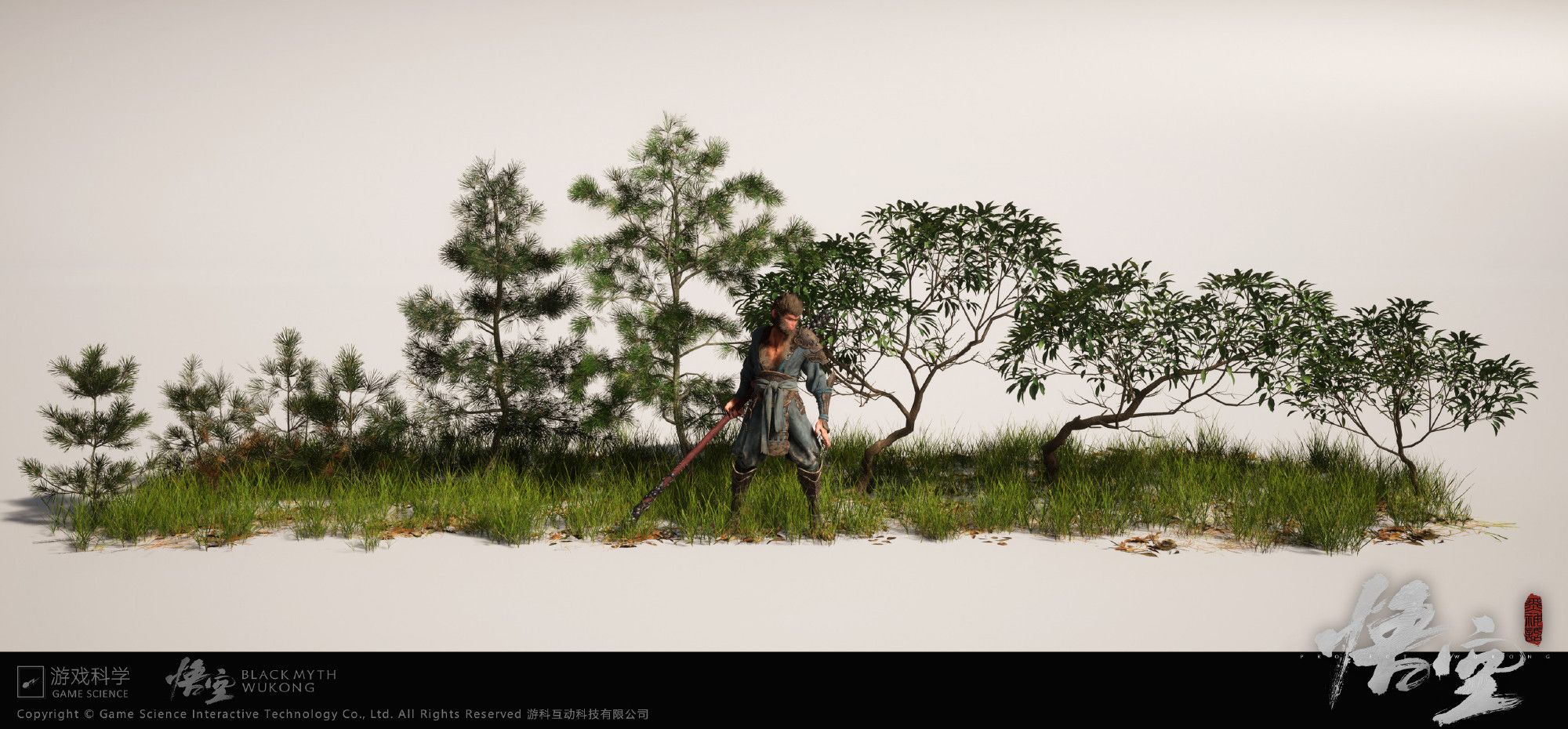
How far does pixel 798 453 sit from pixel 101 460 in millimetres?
5056

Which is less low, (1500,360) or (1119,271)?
(1119,271)

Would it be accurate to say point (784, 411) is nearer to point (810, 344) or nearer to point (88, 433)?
point (810, 344)

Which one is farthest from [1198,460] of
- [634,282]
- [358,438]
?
[358,438]

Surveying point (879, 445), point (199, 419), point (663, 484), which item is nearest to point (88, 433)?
point (199, 419)

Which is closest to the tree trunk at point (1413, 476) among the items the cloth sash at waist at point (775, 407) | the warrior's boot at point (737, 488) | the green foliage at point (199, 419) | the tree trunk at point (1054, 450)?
the tree trunk at point (1054, 450)

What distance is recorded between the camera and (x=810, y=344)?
25.9ft

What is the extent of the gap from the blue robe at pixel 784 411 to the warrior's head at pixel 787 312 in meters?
0.13

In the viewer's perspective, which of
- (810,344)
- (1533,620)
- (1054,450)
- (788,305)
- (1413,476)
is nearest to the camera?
(1533,620)

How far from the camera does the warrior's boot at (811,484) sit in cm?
791

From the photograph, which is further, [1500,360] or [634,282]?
[634,282]

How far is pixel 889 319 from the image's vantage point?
8531mm

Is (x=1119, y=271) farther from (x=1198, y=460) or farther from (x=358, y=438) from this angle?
(x=358, y=438)

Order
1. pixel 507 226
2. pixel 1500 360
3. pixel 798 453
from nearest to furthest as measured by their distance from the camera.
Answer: pixel 798 453
pixel 1500 360
pixel 507 226

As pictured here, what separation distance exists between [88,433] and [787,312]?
5141 mm
